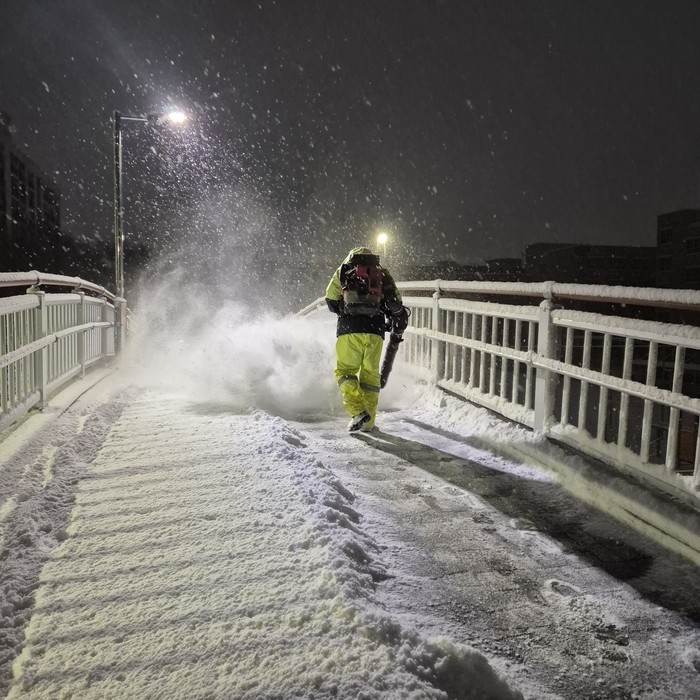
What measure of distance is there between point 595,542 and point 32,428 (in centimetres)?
419

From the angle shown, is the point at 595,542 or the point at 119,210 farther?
the point at 119,210

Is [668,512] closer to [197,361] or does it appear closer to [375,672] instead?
[375,672]

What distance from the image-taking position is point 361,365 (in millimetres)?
5793

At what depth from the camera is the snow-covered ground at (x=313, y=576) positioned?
2020 millimetres

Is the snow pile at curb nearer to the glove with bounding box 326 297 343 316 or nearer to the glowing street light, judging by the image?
the glove with bounding box 326 297 343 316

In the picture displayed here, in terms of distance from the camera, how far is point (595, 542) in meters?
3.29

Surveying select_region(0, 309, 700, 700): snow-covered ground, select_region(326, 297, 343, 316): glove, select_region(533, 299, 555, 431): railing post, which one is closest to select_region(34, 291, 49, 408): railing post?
select_region(0, 309, 700, 700): snow-covered ground

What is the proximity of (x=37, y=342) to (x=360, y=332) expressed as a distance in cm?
298

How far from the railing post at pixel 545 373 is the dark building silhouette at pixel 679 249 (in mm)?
54532

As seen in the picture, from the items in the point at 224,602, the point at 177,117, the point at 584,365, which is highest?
the point at 177,117

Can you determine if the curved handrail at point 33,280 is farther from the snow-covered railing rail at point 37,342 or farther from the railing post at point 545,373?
the railing post at point 545,373

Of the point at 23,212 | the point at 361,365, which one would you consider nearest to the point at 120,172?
the point at 361,365

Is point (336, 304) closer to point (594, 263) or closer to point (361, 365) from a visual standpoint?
point (361, 365)

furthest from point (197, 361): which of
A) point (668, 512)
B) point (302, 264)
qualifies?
point (302, 264)
